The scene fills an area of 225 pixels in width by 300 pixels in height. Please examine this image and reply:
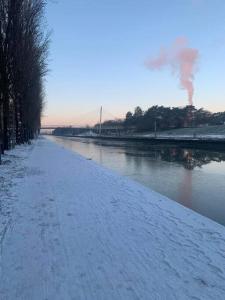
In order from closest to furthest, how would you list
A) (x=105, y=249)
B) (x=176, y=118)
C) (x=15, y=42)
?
(x=105, y=249) < (x=15, y=42) < (x=176, y=118)

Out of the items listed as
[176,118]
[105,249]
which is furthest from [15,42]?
[176,118]

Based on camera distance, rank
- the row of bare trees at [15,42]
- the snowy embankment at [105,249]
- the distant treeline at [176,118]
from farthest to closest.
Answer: the distant treeline at [176,118]
the row of bare trees at [15,42]
the snowy embankment at [105,249]

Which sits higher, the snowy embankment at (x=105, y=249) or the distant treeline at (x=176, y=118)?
the distant treeline at (x=176, y=118)

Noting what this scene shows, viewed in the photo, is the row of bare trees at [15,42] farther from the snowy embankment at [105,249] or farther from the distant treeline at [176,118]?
the distant treeline at [176,118]

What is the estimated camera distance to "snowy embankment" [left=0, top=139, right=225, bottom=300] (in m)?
4.78

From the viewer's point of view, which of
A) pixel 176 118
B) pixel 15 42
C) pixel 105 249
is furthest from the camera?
pixel 176 118

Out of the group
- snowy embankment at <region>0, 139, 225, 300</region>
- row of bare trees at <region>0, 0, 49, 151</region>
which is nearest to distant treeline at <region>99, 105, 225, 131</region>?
row of bare trees at <region>0, 0, 49, 151</region>

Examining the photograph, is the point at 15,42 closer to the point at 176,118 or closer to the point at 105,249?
the point at 105,249

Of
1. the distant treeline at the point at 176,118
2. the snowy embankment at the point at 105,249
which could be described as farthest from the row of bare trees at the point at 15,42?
the distant treeline at the point at 176,118

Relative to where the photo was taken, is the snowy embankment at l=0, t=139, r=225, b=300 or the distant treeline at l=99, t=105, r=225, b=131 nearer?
the snowy embankment at l=0, t=139, r=225, b=300

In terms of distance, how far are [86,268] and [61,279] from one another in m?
0.48

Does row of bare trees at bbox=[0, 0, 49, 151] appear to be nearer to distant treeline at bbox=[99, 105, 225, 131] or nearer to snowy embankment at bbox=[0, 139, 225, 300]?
Answer: snowy embankment at bbox=[0, 139, 225, 300]

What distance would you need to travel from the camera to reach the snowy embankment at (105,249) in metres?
4.78

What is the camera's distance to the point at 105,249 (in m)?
6.22
